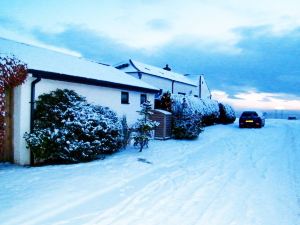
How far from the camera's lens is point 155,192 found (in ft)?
23.4

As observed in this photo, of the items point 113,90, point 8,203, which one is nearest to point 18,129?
point 8,203

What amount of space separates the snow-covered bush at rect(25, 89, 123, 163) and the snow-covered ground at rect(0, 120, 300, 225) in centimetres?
56

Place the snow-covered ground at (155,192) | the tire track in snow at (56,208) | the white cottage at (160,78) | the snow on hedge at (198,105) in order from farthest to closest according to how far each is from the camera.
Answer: the white cottage at (160,78) < the snow on hedge at (198,105) < the snow-covered ground at (155,192) < the tire track in snow at (56,208)

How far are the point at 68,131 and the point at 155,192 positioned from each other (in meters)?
4.49

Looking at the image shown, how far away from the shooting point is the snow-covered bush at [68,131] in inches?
401

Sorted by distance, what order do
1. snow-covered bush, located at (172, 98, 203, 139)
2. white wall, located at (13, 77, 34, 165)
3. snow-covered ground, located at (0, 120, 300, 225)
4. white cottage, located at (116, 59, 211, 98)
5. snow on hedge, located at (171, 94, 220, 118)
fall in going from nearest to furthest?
snow-covered ground, located at (0, 120, 300, 225)
white wall, located at (13, 77, 34, 165)
snow-covered bush, located at (172, 98, 203, 139)
snow on hedge, located at (171, 94, 220, 118)
white cottage, located at (116, 59, 211, 98)

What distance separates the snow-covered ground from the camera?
18.3ft

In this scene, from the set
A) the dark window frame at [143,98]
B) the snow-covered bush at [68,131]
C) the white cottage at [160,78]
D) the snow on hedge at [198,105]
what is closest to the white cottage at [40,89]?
the snow-covered bush at [68,131]

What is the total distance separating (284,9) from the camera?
16359 mm

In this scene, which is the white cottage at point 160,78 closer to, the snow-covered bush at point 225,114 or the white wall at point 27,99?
the snow-covered bush at point 225,114

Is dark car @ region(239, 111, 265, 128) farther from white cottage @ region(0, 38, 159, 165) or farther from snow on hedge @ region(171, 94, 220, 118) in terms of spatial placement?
white cottage @ region(0, 38, 159, 165)

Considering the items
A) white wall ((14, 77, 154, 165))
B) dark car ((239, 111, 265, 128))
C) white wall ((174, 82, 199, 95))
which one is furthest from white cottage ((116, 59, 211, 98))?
white wall ((14, 77, 154, 165))

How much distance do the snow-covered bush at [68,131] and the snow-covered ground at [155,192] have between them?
560 millimetres

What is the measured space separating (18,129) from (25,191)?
406 centimetres
